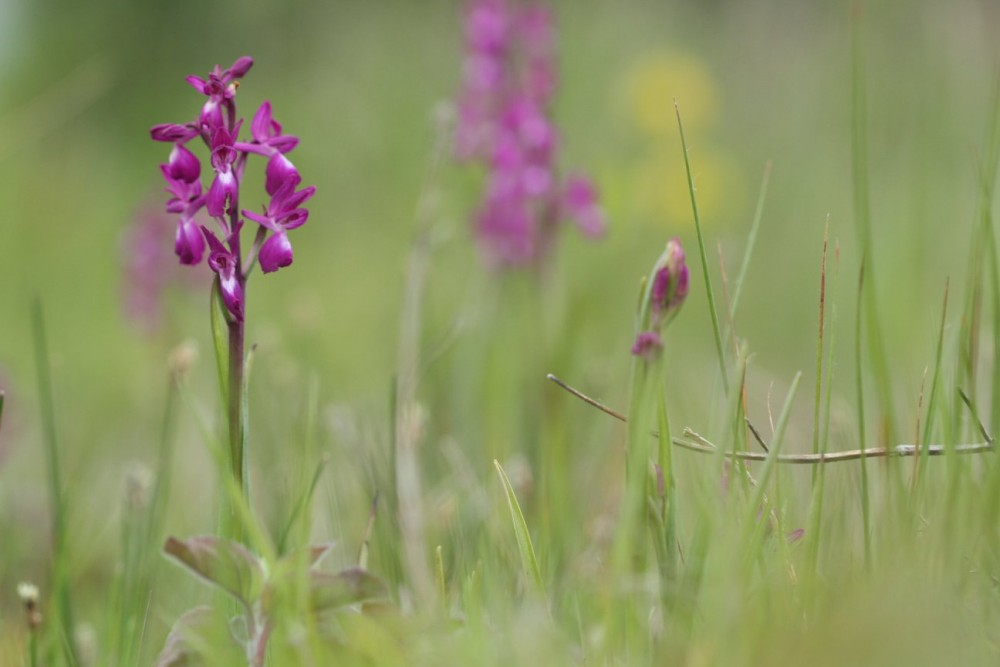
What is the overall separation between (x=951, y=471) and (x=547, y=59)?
1.90 metres

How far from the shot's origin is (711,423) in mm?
1145

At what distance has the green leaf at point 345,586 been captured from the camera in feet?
2.90

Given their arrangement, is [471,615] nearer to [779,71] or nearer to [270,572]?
[270,572]

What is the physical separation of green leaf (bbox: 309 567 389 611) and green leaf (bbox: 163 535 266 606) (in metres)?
0.04

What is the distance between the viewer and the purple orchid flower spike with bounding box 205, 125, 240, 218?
1003mm

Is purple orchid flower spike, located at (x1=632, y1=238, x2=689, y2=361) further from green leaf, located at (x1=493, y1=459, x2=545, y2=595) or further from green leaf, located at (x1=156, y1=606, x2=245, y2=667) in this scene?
green leaf, located at (x1=156, y1=606, x2=245, y2=667)

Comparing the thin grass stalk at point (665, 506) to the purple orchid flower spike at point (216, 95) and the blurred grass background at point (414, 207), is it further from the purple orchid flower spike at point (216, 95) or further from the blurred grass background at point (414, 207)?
the purple orchid flower spike at point (216, 95)

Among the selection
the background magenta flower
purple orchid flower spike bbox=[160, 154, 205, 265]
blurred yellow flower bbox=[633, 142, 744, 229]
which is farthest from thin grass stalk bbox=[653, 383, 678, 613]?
blurred yellow flower bbox=[633, 142, 744, 229]

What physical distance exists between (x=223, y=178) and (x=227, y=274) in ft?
0.29

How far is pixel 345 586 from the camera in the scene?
887mm

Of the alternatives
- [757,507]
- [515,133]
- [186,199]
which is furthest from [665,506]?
[515,133]

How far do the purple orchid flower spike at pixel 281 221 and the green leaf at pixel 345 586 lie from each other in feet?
0.97

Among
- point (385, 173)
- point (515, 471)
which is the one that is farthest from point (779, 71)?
point (515, 471)

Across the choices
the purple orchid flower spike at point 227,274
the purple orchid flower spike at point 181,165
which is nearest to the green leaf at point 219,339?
the purple orchid flower spike at point 227,274
